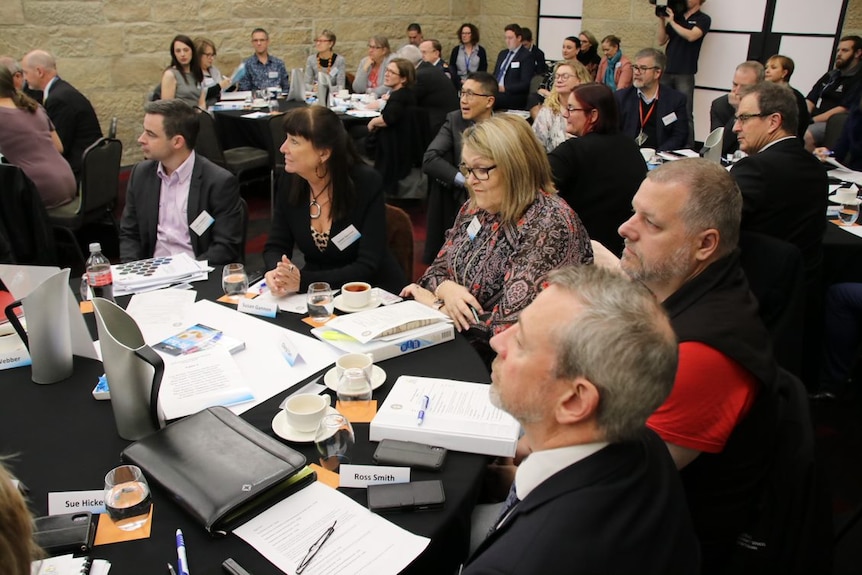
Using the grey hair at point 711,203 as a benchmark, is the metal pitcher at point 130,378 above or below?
below

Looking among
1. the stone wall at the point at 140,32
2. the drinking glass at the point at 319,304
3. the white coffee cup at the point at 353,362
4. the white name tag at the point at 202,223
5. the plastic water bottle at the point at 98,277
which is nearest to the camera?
the white coffee cup at the point at 353,362

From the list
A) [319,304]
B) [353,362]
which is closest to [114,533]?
[353,362]

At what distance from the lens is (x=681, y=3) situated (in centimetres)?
790

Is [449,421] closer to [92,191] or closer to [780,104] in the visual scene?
[780,104]

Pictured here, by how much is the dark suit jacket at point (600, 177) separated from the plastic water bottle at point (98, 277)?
2.26 meters

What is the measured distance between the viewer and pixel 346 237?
2.85 metres

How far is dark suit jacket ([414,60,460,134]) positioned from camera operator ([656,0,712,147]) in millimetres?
3164

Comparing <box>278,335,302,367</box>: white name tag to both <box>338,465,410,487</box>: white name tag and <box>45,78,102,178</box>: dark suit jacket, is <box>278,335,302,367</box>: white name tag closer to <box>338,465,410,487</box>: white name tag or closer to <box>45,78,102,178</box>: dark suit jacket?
<box>338,465,410,487</box>: white name tag

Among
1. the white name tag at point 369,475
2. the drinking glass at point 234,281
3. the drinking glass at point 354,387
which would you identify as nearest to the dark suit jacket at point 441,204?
the drinking glass at point 234,281

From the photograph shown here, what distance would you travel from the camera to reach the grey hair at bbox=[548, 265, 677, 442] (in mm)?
1078

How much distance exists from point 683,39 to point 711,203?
6.91m

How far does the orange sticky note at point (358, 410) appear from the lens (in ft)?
5.46

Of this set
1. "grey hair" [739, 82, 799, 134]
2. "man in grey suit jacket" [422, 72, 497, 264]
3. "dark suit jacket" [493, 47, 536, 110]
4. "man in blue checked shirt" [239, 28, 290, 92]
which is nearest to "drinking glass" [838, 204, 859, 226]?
"grey hair" [739, 82, 799, 134]

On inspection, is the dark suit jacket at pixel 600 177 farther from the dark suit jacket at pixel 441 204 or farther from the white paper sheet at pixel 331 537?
the white paper sheet at pixel 331 537
